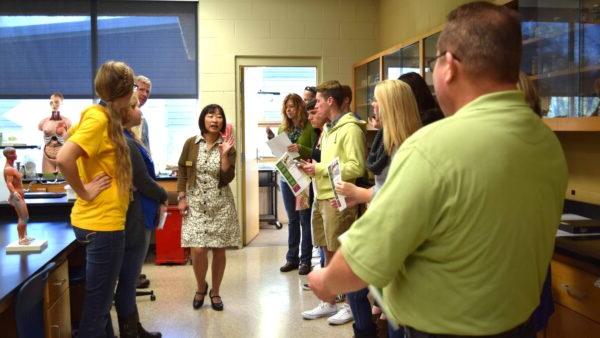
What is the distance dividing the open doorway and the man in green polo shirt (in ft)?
15.5

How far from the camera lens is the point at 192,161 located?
3.56 meters

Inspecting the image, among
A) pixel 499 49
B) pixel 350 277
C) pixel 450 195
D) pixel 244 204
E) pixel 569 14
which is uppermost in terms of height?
pixel 569 14

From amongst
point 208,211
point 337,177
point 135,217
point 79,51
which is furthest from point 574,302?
point 79,51

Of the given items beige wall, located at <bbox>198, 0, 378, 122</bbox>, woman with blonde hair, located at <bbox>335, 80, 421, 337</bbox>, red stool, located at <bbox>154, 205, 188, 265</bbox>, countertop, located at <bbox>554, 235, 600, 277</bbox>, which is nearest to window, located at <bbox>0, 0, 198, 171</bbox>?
beige wall, located at <bbox>198, 0, 378, 122</bbox>

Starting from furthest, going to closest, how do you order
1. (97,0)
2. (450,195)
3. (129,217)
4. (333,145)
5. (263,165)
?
(263,165) → (97,0) → (333,145) → (129,217) → (450,195)

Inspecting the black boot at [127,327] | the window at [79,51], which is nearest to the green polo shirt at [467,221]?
the black boot at [127,327]

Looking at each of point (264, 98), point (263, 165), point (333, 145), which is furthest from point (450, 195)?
point (264, 98)

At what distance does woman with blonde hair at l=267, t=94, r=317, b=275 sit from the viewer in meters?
4.36

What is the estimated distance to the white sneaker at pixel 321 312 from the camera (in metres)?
3.47

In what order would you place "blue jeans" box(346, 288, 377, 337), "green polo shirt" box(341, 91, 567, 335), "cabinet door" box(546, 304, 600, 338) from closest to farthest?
"green polo shirt" box(341, 91, 567, 335), "cabinet door" box(546, 304, 600, 338), "blue jeans" box(346, 288, 377, 337)

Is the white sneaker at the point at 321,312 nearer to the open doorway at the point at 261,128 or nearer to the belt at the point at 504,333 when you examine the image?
the open doorway at the point at 261,128

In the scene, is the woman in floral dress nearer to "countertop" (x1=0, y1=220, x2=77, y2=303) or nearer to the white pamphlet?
"countertop" (x1=0, y1=220, x2=77, y2=303)

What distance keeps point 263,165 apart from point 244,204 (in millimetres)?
1428

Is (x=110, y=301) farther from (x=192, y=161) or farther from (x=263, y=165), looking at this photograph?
(x=263, y=165)
